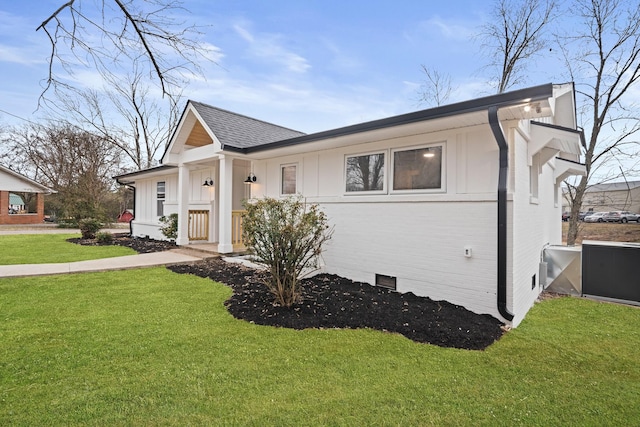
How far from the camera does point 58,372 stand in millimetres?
Result: 2908

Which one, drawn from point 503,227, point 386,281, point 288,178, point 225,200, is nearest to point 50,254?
point 225,200

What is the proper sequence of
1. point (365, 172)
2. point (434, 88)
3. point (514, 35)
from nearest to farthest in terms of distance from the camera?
point (365, 172) → point (514, 35) → point (434, 88)

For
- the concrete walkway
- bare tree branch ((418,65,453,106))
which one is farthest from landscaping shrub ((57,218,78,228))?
bare tree branch ((418,65,453,106))

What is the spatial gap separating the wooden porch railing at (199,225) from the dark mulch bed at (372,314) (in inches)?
206

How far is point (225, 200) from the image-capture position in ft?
28.3

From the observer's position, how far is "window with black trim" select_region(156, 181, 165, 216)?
14.2 metres

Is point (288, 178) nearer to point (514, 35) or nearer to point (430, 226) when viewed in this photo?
point (430, 226)

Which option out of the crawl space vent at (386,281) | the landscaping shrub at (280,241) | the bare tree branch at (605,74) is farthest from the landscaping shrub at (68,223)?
the bare tree branch at (605,74)

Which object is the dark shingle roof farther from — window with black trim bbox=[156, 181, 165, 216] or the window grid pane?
window with black trim bbox=[156, 181, 165, 216]

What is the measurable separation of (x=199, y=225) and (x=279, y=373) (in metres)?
8.76

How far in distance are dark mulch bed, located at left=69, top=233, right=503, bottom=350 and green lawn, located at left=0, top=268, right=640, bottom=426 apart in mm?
216

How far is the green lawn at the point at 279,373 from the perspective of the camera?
2.46 m

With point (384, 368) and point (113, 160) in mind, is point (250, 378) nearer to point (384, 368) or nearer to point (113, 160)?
point (384, 368)

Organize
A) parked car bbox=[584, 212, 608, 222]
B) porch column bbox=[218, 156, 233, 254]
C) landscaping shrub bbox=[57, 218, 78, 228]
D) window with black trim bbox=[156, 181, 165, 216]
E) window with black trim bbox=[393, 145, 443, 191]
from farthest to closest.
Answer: parked car bbox=[584, 212, 608, 222], landscaping shrub bbox=[57, 218, 78, 228], window with black trim bbox=[156, 181, 165, 216], porch column bbox=[218, 156, 233, 254], window with black trim bbox=[393, 145, 443, 191]
